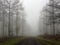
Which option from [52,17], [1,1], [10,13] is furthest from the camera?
[52,17]

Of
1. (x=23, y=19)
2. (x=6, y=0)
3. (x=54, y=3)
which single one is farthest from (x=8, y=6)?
(x=23, y=19)

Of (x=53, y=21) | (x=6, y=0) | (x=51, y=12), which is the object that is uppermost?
(x=6, y=0)

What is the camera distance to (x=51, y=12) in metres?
43.9

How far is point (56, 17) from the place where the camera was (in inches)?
1636

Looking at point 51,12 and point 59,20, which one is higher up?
point 51,12

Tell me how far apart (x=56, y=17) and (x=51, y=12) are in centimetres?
311

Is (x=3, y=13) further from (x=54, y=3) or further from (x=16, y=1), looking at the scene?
(x=54, y=3)

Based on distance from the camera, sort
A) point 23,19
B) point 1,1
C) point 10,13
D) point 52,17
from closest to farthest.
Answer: point 1,1
point 10,13
point 52,17
point 23,19

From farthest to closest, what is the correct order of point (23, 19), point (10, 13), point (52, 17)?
point (23, 19) < point (52, 17) < point (10, 13)

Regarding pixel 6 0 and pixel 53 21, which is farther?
pixel 53 21

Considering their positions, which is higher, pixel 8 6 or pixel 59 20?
pixel 8 6

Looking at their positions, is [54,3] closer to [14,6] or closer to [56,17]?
[56,17]

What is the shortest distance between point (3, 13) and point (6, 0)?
473 cm

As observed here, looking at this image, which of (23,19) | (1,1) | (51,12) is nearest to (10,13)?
(1,1)
